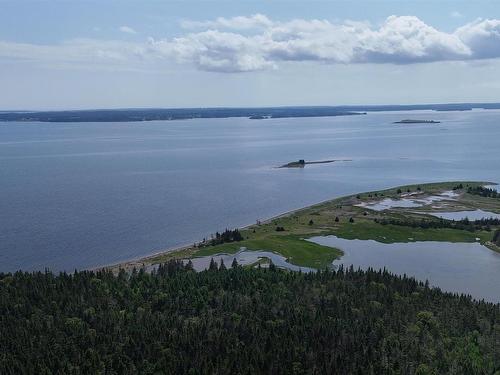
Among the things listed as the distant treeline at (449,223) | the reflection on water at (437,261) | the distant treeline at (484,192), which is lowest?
the reflection on water at (437,261)

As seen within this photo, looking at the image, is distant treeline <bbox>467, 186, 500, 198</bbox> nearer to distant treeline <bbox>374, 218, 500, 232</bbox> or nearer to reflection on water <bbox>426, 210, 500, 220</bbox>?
reflection on water <bbox>426, 210, 500, 220</bbox>

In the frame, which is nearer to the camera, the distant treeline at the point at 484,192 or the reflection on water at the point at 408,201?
the reflection on water at the point at 408,201

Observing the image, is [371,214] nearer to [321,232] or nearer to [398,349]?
[321,232]

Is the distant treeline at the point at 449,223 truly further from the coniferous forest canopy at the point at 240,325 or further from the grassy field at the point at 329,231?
the coniferous forest canopy at the point at 240,325

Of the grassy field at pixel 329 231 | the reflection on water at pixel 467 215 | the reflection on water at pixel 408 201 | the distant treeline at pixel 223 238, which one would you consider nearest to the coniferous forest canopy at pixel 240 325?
the grassy field at pixel 329 231

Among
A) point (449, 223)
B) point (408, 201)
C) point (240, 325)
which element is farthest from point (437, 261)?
point (408, 201)

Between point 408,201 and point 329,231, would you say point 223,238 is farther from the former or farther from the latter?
point 408,201

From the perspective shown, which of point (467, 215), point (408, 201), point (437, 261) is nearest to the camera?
→ point (437, 261)
